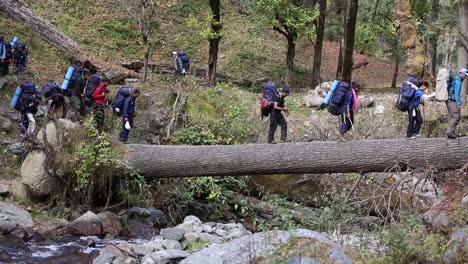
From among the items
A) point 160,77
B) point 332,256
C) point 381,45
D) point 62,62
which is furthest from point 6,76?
point 381,45

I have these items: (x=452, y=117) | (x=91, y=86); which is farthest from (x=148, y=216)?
(x=452, y=117)

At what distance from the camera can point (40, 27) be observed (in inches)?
866

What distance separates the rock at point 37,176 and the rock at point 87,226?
4.62ft

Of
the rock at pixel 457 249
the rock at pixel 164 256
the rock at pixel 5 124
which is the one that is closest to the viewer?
the rock at pixel 457 249

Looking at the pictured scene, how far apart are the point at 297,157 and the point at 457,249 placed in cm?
497

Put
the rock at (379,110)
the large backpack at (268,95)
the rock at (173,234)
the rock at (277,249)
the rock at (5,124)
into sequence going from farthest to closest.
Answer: the rock at (379,110) → the rock at (5,124) → the large backpack at (268,95) → the rock at (173,234) → the rock at (277,249)

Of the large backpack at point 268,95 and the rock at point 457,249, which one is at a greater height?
the large backpack at point 268,95

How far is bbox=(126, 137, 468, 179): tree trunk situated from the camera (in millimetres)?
9680

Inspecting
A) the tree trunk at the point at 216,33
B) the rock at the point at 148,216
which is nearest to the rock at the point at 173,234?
the rock at the point at 148,216

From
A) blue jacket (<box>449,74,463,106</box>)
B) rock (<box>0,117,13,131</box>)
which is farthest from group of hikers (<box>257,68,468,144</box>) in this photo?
rock (<box>0,117,13,131</box>)

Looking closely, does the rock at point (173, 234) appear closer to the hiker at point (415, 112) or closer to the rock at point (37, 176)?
the rock at point (37, 176)

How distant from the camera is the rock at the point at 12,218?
34.5 ft

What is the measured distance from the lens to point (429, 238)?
6.08 metres

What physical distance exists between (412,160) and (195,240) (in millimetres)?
4362
